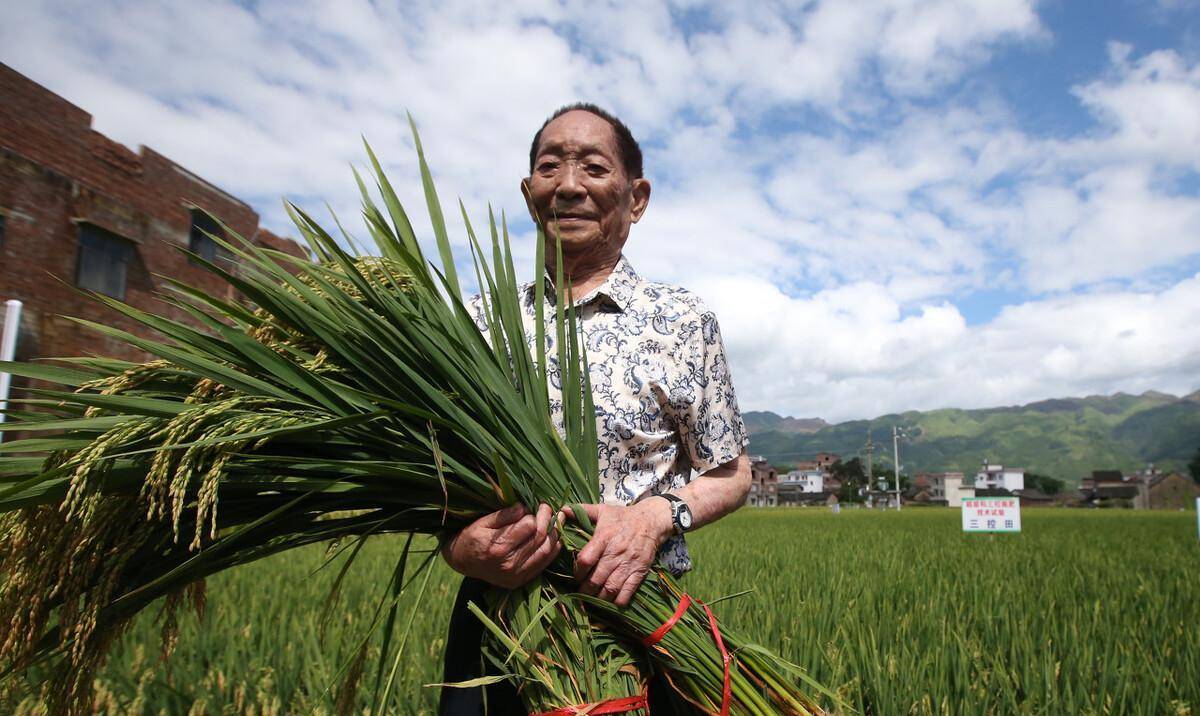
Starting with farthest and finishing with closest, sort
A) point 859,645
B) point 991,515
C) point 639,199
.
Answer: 1. point 991,515
2. point 859,645
3. point 639,199

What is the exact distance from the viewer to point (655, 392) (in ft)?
4.34

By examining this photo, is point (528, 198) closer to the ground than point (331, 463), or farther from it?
farther from it

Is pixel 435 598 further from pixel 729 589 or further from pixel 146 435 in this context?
pixel 146 435

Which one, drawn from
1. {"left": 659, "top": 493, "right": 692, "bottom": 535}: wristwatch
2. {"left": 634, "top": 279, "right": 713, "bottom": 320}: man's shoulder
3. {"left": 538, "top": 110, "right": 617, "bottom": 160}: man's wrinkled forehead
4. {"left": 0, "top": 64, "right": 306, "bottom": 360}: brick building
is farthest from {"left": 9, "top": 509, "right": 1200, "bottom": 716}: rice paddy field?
{"left": 0, "top": 64, "right": 306, "bottom": 360}: brick building

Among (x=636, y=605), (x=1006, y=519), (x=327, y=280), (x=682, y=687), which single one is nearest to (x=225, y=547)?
(x=327, y=280)

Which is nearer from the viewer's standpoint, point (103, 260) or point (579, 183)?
point (579, 183)

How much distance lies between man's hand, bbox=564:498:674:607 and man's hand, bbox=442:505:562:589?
0.06 meters

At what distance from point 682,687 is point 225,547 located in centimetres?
73

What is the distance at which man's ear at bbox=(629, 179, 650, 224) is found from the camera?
1587mm

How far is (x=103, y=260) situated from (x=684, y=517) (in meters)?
15.4

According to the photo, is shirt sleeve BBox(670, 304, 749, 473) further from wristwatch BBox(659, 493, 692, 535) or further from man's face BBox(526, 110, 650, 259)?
man's face BBox(526, 110, 650, 259)

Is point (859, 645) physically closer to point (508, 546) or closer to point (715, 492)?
point (715, 492)

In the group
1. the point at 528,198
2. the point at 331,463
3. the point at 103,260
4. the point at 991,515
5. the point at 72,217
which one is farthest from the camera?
the point at 103,260

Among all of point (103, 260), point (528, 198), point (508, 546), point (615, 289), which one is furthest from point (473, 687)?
point (103, 260)
